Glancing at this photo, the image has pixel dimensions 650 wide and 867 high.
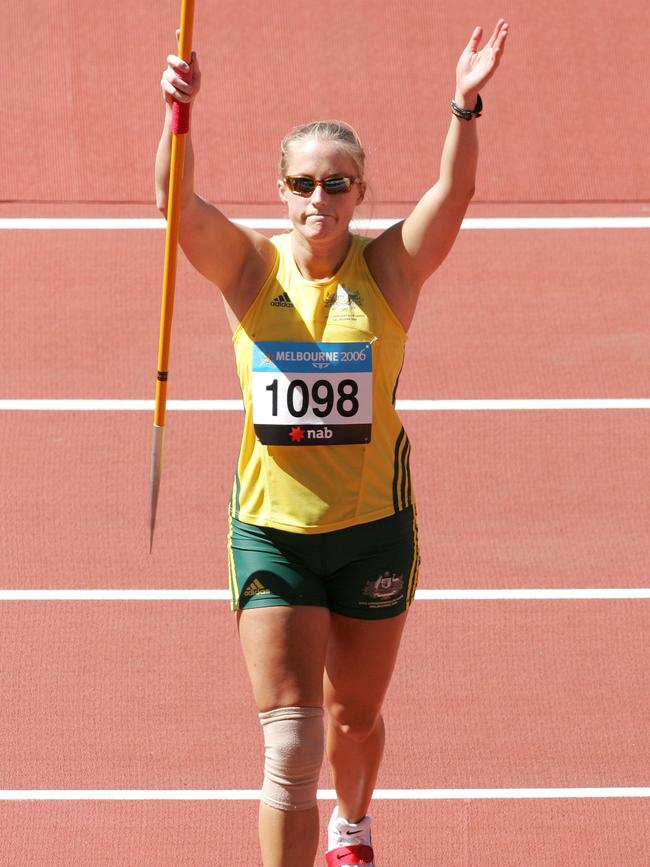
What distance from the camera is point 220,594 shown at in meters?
4.92

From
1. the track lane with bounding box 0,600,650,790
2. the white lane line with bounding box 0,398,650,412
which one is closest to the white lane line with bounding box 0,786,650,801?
the track lane with bounding box 0,600,650,790

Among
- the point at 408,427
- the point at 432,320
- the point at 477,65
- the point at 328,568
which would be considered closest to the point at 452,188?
the point at 477,65

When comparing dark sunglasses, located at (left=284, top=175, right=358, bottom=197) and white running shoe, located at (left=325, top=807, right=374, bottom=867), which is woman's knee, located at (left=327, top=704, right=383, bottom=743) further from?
dark sunglasses, located at (left=284, top=175, right=358, bottom=197)

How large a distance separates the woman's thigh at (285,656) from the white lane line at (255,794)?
1.18m

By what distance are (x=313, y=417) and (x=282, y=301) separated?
29 cm

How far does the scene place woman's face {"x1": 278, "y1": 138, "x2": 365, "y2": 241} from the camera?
3.05 m

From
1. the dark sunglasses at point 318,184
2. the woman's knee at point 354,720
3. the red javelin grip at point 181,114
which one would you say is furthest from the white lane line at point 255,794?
the red javelin grip at point 181,114

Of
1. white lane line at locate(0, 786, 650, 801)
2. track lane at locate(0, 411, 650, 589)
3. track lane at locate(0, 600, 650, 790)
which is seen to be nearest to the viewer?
white lane line at locate(0, 786, 650, 801)

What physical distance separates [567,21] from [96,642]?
4.17 metres

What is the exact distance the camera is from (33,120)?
6.51m

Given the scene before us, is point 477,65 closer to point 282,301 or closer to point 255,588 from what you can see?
point 282,301

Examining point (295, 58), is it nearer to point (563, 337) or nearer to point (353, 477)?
point (563, 337)

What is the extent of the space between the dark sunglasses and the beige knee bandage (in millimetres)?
1200

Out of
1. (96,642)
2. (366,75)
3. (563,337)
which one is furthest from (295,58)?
(96,642)
